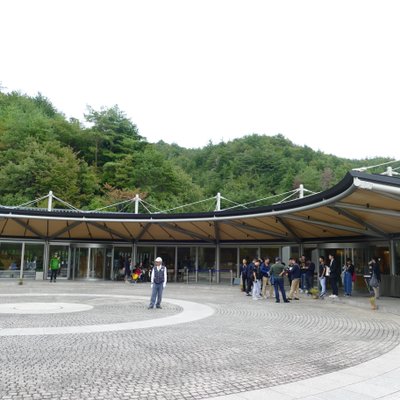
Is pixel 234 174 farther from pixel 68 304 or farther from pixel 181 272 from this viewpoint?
pixel 68 304

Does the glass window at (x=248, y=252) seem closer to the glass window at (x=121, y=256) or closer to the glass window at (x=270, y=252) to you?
the glass window at (x=270, y=252)

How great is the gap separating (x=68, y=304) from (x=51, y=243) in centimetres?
1556

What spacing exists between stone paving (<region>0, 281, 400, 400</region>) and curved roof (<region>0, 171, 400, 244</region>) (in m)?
4.20

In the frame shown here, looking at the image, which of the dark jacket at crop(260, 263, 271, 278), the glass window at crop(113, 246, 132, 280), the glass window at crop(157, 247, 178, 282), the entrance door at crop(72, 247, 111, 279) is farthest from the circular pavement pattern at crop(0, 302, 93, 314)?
the glass window at crop(113, 246, 132, 280)

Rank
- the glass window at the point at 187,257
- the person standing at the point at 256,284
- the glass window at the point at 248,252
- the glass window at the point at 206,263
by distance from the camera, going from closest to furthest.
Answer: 1. the person standing at the point at 256,284
2. the glass window at the point at 248,252
3. the glass window at the point at 206,263
4. the glass window at the point at 187,257

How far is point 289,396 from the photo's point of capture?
4.77 metres

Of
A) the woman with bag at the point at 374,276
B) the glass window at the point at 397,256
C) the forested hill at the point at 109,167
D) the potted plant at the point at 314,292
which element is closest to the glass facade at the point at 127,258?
the forested hill at the point at 109,167

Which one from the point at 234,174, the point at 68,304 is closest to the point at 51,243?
the point at 68,304

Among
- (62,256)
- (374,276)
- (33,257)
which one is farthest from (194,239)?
(374,276)

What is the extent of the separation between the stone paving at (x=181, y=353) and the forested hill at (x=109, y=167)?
22028mm

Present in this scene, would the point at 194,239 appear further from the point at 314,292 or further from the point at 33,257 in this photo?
the point at 314,292

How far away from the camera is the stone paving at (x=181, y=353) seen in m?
5.06

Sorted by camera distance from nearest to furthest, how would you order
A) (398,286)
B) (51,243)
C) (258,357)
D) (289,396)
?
(289,396) < (258,357) < (398,286) < (51,243)

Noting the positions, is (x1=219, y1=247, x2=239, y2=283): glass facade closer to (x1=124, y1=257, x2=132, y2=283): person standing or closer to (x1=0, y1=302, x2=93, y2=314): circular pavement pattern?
(x1=124, y1=257, x2=132, y2=283): person standing
